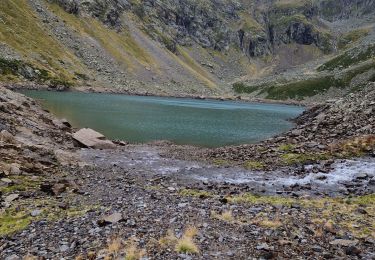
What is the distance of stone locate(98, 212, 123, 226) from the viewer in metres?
19.3

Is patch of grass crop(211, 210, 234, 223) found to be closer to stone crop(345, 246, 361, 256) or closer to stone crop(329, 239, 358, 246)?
stone crop(329, 239, 358, 246)

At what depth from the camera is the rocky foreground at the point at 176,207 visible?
16.8m

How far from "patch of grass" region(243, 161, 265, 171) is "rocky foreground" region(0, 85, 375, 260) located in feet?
0.87

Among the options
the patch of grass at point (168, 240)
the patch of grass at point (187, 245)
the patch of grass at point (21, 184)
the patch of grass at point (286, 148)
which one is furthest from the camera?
the patch of grass at point (286, 148)

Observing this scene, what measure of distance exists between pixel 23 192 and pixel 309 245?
18.1 meters

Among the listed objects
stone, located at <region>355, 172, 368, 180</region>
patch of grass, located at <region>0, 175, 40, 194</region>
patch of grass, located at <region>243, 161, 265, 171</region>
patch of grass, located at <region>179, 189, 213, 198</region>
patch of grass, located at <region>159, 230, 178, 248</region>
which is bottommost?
patch of grass, located at <region>0, 175, 40, 194</region>

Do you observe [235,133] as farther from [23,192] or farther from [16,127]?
[23,192]

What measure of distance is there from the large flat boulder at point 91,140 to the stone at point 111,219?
2907 cm

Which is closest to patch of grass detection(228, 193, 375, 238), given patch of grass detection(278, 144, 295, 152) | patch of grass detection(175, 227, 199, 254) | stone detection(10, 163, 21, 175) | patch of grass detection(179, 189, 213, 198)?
patch of grass detection(179, 189, 213, 198)

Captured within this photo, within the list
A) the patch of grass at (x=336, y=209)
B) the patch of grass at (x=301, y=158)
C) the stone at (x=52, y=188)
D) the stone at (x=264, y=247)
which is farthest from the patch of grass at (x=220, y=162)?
the stone at (x=264, y=247)

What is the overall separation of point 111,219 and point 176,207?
4446mm

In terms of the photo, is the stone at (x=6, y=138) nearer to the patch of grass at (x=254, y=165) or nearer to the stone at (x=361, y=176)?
the patch of grass at (x=254, y=165)

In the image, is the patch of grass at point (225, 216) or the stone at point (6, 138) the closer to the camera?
the patch of grass at point (225, 216)

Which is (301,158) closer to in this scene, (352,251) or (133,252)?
(352,251)
